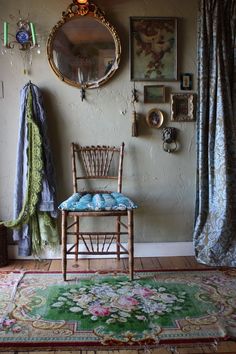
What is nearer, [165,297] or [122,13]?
[165,297]

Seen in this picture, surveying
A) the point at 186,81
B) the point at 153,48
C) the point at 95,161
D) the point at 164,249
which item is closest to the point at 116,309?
the point at 164,249

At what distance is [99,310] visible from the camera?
6.64ft

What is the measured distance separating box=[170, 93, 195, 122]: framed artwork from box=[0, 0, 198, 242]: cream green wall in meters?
0.05

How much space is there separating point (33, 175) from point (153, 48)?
1308 millimetres

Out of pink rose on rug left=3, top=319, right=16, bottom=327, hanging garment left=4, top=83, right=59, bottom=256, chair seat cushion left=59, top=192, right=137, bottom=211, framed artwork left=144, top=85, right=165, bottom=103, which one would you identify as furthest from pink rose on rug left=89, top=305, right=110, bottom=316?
framed artwork left=144, top=85, right=165, bottom=103

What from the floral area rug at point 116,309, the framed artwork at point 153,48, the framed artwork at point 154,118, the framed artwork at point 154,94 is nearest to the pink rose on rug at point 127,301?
the floral area rug at point 116,309

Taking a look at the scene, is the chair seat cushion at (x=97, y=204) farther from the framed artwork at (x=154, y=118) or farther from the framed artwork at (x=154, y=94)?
the framed artwork at (x=154, y=94)

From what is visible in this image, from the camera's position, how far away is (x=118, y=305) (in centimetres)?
209

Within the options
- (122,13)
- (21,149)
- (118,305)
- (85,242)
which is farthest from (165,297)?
(122,13)

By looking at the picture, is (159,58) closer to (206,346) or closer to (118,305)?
(118,305)

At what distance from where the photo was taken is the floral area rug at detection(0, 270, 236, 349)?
1.77m

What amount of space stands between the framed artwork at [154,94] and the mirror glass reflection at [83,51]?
12.6 inches

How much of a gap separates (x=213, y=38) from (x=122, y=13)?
2.29ft

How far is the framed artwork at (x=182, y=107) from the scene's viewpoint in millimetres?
2828
